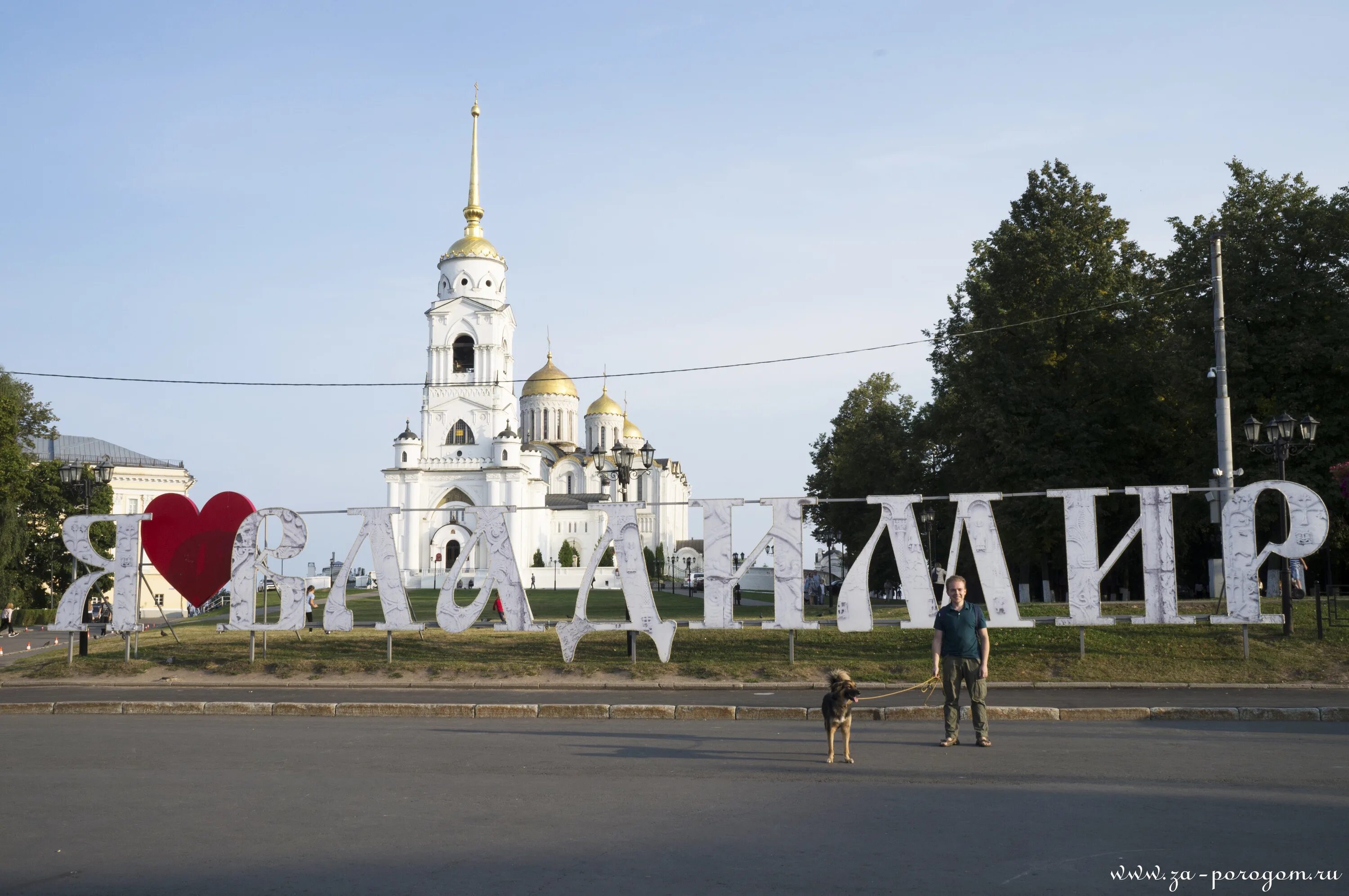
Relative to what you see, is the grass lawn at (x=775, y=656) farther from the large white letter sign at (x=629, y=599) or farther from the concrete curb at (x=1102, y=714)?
the concrete curb at (x=1102, y=714)

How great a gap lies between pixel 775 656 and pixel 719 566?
218 centimetres

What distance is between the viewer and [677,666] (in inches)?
714

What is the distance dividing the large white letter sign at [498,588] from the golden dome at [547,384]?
9115cm

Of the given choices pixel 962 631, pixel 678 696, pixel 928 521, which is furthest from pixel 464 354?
pixel 962 631

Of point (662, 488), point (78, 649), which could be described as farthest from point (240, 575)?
point (662, 488)

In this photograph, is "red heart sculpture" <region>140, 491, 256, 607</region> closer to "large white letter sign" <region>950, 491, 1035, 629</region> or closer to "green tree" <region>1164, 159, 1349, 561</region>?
"large white letter sign" <region>950, 491, 1035, 629</region>

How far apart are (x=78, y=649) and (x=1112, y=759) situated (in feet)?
68.9

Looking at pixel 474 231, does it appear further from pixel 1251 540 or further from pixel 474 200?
pixel 1251 540

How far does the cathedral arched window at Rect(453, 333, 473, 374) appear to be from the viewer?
89688mm

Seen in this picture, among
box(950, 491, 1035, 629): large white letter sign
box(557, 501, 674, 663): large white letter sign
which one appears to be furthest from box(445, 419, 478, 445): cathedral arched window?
box(950, 491, 1035, 629): large white letter sign

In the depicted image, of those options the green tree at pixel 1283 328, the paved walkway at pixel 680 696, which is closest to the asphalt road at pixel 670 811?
the paved walkway at pixel 680 696

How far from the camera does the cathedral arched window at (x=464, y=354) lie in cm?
8969

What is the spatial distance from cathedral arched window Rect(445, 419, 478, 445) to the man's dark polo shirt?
80.5 meters

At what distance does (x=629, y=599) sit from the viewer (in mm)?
18203
